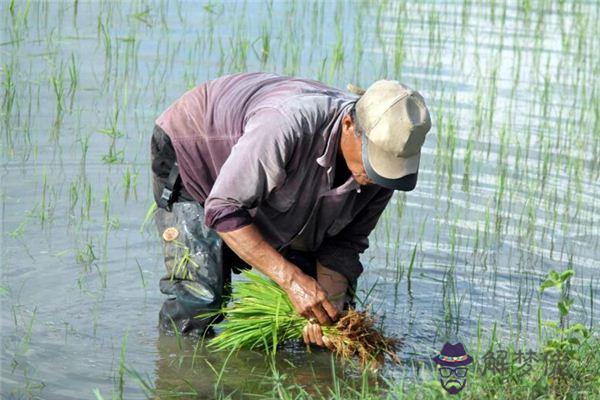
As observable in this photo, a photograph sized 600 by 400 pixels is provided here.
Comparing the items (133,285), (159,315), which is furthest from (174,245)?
(133,285)

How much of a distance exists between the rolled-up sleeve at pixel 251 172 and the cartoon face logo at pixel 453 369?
787 mm

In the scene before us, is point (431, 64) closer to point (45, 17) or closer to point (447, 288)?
point (45, 17)

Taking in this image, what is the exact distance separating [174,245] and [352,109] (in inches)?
37.5

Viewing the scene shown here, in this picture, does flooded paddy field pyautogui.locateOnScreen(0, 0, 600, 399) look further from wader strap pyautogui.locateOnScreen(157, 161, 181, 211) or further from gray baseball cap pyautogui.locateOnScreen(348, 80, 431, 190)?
gray baseball cap pyautogui.locateOnScreen(348, 80, 431, 190)

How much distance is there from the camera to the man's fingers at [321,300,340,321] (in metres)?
4.16

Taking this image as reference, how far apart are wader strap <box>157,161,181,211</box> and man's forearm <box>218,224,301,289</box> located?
1.93 feet

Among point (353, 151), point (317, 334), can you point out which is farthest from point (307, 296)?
point (353, 151)

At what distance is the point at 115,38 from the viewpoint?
26.9ft

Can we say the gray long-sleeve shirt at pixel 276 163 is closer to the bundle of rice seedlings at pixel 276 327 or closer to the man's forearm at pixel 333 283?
the man's forearm at pixel 333 283

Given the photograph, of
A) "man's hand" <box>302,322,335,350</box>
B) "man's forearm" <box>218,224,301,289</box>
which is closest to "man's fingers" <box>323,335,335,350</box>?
"man's hand" <box>302,322,335,350</box>

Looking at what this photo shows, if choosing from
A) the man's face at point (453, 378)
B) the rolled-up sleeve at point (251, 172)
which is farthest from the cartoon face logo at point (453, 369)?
the rolled-up sleeve at point (251, 172)

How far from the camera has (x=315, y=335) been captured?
4348 millimetres

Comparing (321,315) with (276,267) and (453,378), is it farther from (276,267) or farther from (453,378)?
(453,378)

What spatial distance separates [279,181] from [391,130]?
0.43 m
